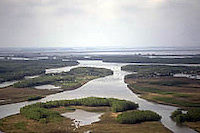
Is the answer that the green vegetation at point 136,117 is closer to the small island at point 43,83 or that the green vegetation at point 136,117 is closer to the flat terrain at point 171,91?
the flat terrain at point 171,91

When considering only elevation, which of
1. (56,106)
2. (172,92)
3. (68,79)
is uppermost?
(68,79)

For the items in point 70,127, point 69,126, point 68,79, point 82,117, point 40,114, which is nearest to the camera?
point 70,127

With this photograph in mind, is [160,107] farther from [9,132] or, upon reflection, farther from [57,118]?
[9,132]

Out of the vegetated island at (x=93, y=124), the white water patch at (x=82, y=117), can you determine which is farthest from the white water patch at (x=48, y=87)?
the white water patch at (x=82, y=117)

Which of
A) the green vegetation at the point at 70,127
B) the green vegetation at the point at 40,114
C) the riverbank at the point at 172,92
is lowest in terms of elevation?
the green vegetation at the point at 70,127

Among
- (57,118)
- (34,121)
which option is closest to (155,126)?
(57,118)

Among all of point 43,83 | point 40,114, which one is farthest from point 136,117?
point 43,83

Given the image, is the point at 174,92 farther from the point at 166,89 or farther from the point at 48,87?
the point at 48,87

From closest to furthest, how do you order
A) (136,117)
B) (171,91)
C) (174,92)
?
(136,117)
(174,92)
(171,91)
